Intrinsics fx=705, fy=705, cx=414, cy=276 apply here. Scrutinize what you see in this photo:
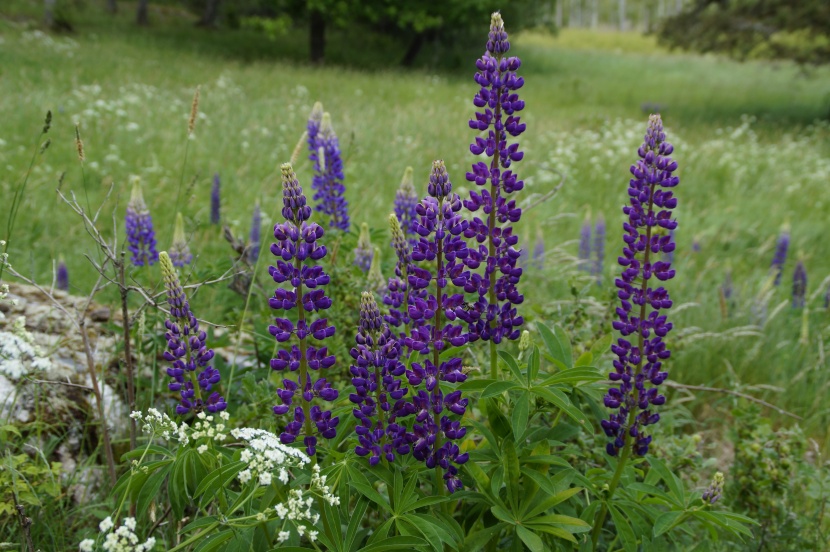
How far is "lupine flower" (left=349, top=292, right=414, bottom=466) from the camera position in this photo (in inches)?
70.8

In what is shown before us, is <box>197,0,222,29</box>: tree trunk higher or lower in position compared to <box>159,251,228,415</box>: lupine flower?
higher

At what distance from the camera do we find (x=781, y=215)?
8016 mm

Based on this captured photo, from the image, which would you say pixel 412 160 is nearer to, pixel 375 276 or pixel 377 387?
pixel 375 276

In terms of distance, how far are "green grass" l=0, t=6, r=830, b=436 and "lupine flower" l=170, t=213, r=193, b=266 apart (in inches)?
5.9

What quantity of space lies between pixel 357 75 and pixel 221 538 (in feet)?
57.3

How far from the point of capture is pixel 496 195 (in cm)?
212

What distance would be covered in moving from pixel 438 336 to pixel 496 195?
502mm

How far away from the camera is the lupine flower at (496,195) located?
2076mm

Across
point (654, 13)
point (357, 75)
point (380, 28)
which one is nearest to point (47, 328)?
point (357, 75)

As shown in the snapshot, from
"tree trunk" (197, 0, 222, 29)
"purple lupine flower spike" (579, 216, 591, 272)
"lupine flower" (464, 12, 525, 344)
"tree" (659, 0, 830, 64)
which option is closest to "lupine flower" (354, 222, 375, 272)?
"lupine flower" (464, 12, 525, 344)

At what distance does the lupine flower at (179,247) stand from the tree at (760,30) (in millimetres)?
15964

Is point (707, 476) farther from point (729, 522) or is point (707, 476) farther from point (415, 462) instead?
point (415, 462)

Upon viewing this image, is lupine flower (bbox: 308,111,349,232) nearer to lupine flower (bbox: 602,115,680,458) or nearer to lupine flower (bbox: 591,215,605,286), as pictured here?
lupine flower (bbox: 602,115,680,458)

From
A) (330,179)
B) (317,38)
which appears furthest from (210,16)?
(330,179)
